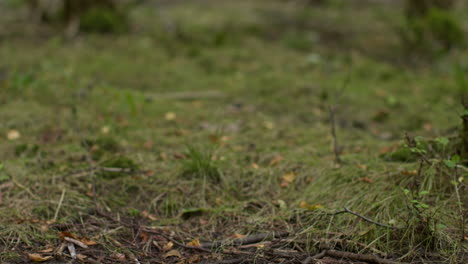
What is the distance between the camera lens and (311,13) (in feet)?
25.0

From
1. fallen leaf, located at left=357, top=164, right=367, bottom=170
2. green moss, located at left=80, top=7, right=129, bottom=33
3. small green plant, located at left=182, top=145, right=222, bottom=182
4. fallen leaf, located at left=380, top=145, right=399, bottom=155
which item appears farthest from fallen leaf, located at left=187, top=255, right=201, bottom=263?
green moss, located at left=80, top=7, right=129, bottom=33

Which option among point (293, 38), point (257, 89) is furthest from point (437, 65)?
point (257, 89)

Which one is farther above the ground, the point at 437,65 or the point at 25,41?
the point at 25,41

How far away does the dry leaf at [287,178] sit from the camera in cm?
253

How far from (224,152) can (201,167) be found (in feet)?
1.33

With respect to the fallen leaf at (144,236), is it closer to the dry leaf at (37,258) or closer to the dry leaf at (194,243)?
the dry leaf at (194,243)

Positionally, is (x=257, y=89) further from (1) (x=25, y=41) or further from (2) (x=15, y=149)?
(1) (x=25, y=41)

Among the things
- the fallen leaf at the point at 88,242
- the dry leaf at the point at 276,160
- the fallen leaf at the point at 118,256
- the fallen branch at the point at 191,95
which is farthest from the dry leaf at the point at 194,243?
the fallen branch at the point at 191,95

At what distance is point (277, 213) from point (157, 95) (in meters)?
2.41

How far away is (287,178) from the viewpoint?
257 centimetres

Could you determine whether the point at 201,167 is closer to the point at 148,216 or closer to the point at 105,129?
the point at 148,216

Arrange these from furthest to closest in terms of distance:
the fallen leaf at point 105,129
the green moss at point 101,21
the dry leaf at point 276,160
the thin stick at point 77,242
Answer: the green moss at point 101,21
the fallen leaf at point 105,129
the dry leaf at point 276,160
the thin stick at point 77,242

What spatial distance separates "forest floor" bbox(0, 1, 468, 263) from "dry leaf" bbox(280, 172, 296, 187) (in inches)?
0.5

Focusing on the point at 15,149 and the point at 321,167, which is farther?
the point at 15,149
